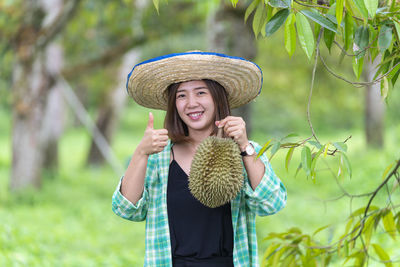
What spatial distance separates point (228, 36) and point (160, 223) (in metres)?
3.36

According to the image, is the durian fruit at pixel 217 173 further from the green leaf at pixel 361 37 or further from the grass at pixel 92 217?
the green leaf at pixel 361 37

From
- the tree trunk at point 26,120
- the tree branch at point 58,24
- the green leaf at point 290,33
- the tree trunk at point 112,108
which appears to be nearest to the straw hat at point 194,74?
the green leaf at point 290,33

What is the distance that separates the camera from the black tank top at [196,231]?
7.02 feet

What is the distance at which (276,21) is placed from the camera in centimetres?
162

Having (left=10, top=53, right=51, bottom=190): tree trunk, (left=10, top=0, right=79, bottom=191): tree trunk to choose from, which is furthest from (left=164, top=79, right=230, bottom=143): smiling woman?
(left=10, top=53, right=51, bottom=190): tree trunk

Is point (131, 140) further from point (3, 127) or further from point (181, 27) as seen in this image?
point (181, 27)

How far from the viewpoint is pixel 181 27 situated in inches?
360

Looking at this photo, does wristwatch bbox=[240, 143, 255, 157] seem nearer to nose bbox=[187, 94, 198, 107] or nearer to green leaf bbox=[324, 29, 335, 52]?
nose bbox=[187, 94, 198, 107]

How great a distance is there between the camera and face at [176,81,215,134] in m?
2.24

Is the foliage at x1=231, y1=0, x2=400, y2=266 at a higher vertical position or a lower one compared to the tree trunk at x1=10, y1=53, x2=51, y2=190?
lower

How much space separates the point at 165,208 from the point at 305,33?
100cm

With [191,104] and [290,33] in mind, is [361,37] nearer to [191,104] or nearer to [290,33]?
[290,33]

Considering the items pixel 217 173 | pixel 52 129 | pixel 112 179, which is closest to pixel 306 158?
pixel 217 173

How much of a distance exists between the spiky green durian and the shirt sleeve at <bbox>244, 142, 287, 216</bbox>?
0.35 feet
